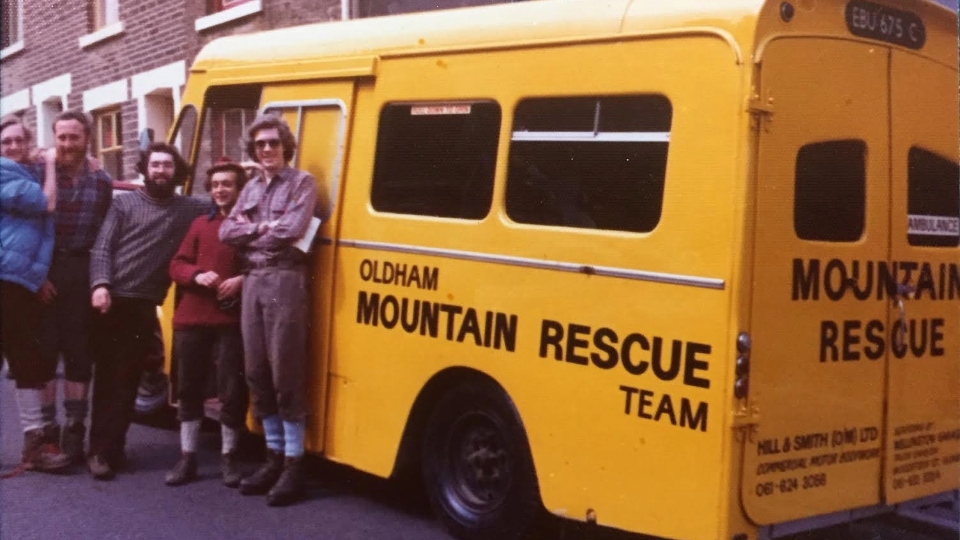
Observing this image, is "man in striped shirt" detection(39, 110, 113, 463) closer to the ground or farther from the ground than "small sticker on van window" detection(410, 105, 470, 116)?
closer to the ground

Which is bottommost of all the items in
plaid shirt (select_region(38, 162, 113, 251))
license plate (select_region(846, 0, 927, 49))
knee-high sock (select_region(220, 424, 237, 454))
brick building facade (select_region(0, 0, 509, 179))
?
knee-high sock (select_region(220, 424, 237, 454))

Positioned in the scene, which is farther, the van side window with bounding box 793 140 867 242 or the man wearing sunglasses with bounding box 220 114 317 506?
the man wearing sunglasses with bounding box 220 114 317 506

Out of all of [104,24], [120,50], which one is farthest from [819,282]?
[104,24]

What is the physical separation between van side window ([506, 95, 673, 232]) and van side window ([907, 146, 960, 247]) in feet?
4.18

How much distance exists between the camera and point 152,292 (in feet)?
22.3

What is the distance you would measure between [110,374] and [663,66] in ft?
13.3

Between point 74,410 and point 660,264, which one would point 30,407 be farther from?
point 660,264

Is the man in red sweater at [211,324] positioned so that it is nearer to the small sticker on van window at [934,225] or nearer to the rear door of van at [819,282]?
the rear door of van at [819,282]

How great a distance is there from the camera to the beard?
6777mm

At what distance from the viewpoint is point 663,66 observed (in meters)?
4.74

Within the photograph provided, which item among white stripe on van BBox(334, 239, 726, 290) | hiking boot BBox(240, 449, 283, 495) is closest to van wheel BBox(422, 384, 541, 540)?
white stripe on van BBox(334, 239, 726, 290)

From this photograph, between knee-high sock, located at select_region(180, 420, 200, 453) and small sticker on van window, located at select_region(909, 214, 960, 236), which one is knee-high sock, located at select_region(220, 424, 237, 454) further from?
small sticker on van window, located at select_region(909, 214, 960, 236)

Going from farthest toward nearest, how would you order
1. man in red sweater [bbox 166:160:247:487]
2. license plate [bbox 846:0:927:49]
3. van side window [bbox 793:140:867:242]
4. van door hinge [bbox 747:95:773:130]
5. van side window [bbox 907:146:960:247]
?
man in red sweater [bbox 166:160:247:487] → van side window [bbox 907:146:960:247] → license plate [bbox 846:0:927:49] → van side window [bbox 793:140:867:242] → van door hinge [bbox 747:95:773:130]

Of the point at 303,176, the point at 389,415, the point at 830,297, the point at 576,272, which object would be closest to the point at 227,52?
the point at 303,176
